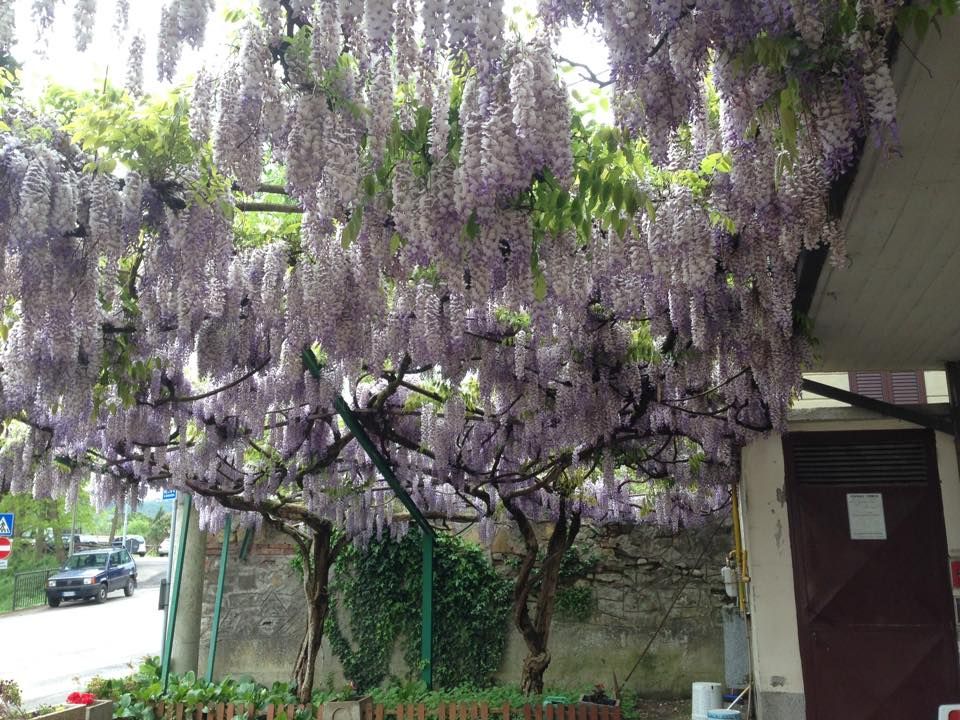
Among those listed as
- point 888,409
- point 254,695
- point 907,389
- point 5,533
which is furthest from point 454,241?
point 5,533

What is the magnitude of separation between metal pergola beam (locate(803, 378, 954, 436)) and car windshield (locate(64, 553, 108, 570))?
1888 cm

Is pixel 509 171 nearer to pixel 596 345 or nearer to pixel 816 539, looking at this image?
pixel 596 345

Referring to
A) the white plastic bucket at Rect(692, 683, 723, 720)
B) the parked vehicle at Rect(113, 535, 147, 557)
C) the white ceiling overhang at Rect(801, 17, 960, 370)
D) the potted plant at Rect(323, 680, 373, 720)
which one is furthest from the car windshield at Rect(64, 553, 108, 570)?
the white ceiling overhang at Rect(801, 17, 960, 370)

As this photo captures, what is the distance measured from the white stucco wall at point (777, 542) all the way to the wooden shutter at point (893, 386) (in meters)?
0.45

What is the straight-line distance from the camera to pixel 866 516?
5.07m

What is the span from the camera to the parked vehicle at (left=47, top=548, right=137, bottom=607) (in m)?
19.1

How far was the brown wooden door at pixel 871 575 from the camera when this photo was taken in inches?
189

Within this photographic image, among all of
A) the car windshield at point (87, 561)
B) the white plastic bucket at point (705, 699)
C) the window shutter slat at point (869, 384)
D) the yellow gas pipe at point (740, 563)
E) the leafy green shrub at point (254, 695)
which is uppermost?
the window shutter slat at point (869, 384)

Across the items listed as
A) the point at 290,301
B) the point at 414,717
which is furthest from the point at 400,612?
the point at 290,301

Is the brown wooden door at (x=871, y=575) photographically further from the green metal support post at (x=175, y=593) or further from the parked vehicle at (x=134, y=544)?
the parked vehicle at (x=134, y=544)

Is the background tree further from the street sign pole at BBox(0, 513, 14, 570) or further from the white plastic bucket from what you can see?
the street sign pole at BBox(0, 513, 14, 570)

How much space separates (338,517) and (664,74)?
6.23 meters

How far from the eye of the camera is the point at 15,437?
6906 mm

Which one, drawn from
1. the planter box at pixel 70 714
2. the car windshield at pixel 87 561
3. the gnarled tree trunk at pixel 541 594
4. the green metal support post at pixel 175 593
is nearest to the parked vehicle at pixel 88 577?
the car windshield at pixel 87 561
